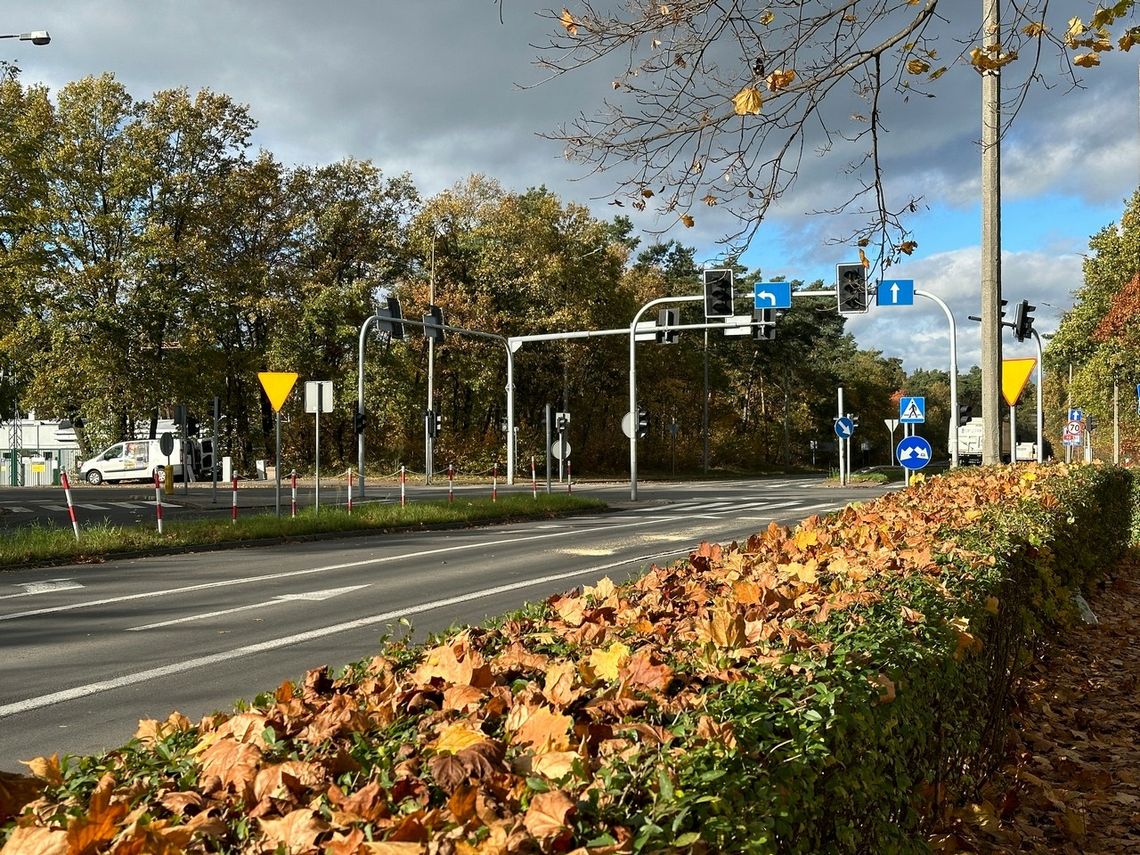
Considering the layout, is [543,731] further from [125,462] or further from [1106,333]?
[125,462]

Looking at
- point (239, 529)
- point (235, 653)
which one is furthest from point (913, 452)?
point (235, 653)

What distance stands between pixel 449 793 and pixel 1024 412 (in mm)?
152233

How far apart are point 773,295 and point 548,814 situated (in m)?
26.3

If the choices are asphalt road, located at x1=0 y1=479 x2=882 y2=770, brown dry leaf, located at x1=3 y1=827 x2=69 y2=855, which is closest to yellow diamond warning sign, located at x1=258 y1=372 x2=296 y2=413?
asphalt road, located at x1=0 y1=479 x2=882 y2=770

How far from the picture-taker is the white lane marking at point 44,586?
11602mm

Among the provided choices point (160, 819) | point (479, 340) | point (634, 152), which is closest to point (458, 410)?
point (479, 340)

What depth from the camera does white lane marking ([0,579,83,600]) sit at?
11602mm

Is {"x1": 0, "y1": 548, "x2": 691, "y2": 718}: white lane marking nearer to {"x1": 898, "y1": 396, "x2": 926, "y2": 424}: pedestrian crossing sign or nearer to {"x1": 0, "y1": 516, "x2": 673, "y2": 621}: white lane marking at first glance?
{"x1": 0, "y1": 516, "x2": 673, "y2": 621}: white lane marking

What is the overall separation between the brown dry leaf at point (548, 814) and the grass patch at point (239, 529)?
48.0ft

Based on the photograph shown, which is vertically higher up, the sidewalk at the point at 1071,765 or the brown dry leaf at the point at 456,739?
the brown dry leaf at the point at 456,739

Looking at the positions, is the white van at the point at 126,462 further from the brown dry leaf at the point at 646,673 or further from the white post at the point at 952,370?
the brown dry leaf at the point at 646,673

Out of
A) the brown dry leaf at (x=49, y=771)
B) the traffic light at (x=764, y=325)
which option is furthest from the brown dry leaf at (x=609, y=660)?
the traffic light at (x=764, y=325)

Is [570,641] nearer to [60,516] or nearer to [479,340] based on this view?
[60,516]

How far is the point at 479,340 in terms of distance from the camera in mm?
52406
